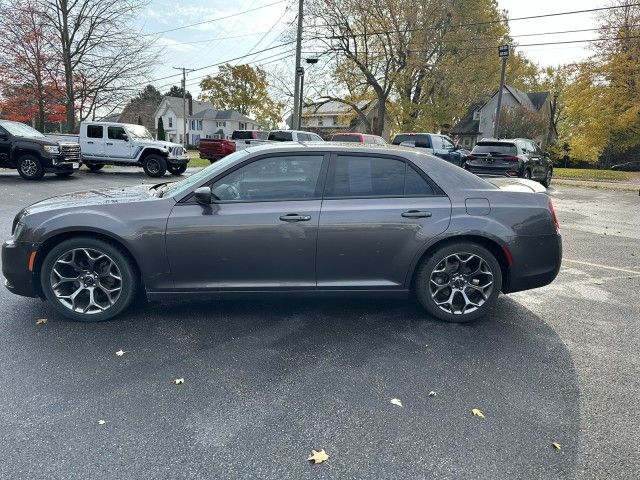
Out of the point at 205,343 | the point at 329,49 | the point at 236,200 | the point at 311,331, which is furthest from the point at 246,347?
the point at 329,49

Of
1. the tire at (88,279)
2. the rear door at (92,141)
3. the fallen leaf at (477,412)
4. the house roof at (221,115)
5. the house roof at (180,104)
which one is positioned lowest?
the fallen leaf at (477,412)

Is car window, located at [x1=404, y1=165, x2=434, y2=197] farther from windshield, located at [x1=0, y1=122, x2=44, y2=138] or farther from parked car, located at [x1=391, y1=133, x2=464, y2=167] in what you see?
windshield, located at [x1=0, y1=122, x2=44, y2=138]

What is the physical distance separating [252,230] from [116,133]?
50.2 ft

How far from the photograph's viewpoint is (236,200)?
3.71 metres

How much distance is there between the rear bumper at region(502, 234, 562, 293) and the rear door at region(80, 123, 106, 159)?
54.1ft

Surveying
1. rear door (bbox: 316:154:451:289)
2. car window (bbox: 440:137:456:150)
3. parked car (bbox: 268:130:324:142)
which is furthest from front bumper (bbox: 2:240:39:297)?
car window (bbox: 440:137:456:150)

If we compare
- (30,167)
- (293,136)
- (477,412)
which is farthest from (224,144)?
(477,412)

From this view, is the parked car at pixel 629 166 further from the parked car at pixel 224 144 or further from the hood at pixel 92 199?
the hood at pixel 92 199

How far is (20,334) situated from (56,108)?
30.3 m

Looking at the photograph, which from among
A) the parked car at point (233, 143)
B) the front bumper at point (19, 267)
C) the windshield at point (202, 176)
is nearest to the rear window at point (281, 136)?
the parked car at point (233, 143)

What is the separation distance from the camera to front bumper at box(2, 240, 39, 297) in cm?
362

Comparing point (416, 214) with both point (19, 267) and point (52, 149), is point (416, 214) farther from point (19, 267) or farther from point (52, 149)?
point (52, 149)

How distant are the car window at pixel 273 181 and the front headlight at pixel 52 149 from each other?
12.6 metres

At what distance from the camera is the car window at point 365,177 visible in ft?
12.5
